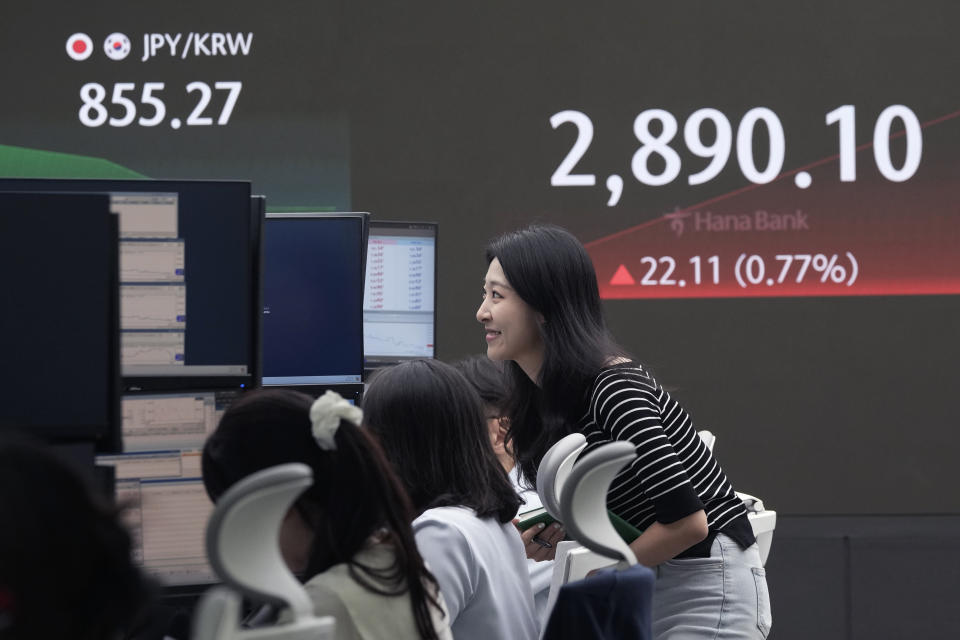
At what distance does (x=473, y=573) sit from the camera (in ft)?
5.72

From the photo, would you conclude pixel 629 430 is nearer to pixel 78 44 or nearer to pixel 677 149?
pixel 677 149

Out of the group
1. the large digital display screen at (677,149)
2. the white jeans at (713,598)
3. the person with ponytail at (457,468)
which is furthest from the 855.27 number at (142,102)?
the white jeans at (713,598)

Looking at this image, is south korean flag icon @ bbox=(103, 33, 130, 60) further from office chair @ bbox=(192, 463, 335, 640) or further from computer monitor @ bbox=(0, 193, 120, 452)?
office chair @ bbox=(192, 463, 335, 640)

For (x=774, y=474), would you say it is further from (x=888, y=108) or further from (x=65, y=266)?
(x=65, y=266)

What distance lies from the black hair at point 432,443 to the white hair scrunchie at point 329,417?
50cm

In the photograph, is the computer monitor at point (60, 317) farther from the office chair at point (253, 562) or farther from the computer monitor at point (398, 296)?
the computer monitor at point (398, 296)

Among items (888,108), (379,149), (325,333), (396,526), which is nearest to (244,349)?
(325,333)

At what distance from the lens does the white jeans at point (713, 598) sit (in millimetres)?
2100

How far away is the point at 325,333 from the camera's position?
2.50m

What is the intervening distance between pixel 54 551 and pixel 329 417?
524 millimetres

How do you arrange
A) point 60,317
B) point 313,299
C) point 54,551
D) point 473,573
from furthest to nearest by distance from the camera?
point 313,299
point 473,573
point 60,317
point 54,551

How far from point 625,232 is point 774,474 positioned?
3.70 feet

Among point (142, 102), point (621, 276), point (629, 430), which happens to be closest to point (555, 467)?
point (629, 430)

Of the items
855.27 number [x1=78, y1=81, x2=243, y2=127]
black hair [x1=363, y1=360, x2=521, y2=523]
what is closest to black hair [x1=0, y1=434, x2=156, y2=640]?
black hair [x1=363, y1=360, x2=521, y2=523]
